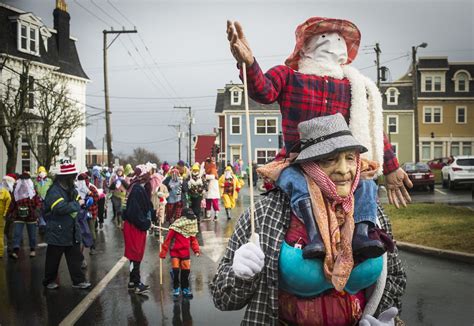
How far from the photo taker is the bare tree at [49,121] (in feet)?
76.3

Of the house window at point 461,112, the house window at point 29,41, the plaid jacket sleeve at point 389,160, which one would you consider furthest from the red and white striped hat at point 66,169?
the house window at point 461,112

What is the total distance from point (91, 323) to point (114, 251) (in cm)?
499

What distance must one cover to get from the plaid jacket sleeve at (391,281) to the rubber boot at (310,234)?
472 mm

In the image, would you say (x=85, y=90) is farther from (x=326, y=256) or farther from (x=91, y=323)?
(x=326, y=256)

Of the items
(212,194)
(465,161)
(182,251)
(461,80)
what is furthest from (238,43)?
(461,80)

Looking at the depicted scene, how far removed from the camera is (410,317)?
18.2 feet

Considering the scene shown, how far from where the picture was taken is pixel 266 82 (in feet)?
8.62

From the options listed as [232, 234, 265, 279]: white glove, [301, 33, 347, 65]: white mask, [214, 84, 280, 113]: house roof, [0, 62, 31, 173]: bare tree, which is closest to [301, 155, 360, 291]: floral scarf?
[232, 234, 265, 279]: white glove

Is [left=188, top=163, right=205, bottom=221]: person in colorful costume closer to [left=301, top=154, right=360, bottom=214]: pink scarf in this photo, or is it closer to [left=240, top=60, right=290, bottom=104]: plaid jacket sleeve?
[left=240, top=60, right=290, bottom=104]: plaid jacket sleeve

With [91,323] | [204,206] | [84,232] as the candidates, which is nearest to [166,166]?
[204,206]

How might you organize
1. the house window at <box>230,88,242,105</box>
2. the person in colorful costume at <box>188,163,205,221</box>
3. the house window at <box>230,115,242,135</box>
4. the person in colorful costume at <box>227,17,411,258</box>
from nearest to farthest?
the person in colorful costume at <box>227,17,411,258</box>, the person in colorful costume at <box>188,163,205,221</box>, the house window at <box>230,115,242,135</box>, the house window at <box>230,88,242,105</box>

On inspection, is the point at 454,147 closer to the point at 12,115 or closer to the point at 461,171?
the point at 461,171

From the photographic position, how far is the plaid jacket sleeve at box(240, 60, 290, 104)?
2.53 m

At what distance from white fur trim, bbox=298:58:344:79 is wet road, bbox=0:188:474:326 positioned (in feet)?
11.6
